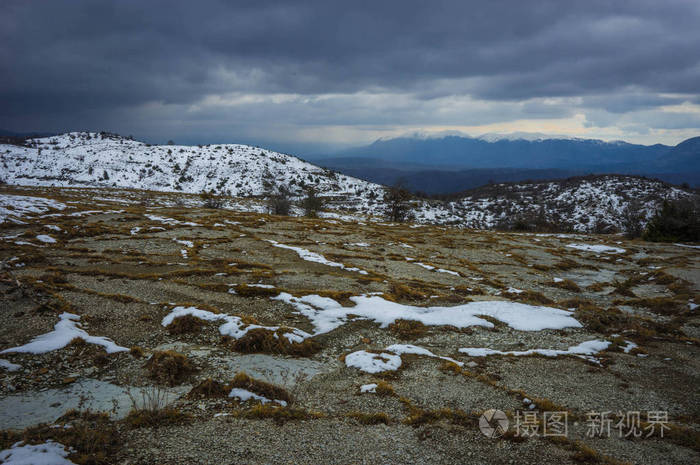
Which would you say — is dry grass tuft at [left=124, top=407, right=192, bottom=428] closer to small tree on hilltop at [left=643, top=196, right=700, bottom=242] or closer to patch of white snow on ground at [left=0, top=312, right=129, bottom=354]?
patch of white snow on ground at [left=0, top=312, right=129, bottom=354]

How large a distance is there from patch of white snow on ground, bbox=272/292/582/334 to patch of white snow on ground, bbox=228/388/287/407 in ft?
19.8

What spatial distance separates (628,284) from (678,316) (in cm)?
844

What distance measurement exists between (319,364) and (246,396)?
136 inches

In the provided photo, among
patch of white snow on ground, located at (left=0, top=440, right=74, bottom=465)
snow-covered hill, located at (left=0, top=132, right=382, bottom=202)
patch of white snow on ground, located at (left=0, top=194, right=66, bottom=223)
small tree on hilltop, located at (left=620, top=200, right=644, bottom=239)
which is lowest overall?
small tree on hilltop, located at (left=620, top=200, right=644, bottom=239)

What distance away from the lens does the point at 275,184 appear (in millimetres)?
172250

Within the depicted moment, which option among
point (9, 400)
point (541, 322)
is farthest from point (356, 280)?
point (9, 400)

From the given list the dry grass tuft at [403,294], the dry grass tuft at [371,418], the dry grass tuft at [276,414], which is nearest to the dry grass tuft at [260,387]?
the dry grass tuft at [276,414]

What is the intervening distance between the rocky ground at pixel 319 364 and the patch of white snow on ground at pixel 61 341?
0.09 meters

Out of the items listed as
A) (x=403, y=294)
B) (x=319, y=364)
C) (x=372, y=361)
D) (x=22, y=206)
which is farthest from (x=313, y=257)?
(x=22, y=206)

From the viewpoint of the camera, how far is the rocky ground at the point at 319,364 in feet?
26.9

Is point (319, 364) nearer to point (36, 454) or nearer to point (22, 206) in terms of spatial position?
point (36, 454)

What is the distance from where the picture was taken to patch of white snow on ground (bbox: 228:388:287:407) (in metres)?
9.95

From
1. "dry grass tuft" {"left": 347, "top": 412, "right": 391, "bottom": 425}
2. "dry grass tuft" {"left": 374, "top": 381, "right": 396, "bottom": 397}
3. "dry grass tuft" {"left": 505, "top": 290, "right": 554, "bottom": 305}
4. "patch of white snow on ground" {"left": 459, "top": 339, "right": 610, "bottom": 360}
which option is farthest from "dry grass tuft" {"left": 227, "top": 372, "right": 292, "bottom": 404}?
"dry grass tuft" {"left": 505, "top": 290, "right": 554, "bottom": 305}

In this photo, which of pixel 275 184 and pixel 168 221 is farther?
pixel 275 184
